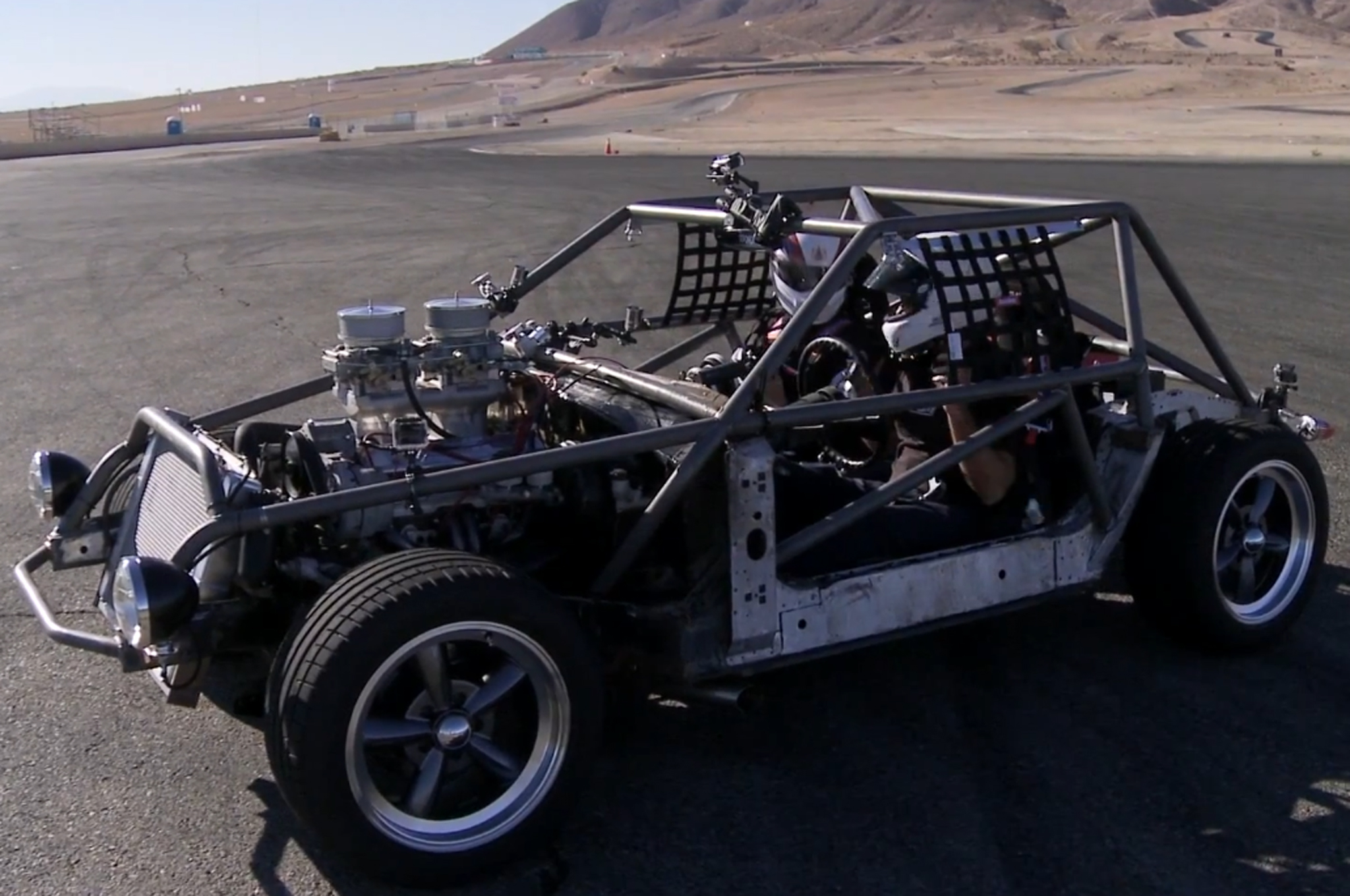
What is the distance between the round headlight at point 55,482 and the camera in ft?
12.9

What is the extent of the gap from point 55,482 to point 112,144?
52.1 meters

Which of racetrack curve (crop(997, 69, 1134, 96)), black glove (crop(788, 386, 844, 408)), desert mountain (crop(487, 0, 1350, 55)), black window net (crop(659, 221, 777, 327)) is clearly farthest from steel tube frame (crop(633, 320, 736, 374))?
desert mountain (crop(487, 0, 1350, 55))

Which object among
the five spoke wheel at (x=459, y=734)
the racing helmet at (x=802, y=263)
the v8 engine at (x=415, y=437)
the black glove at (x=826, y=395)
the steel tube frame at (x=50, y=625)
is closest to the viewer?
the five spoke wheel at (x=459, y=734)

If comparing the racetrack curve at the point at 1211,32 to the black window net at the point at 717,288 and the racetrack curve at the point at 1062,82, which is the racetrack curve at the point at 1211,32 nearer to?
the racetrack curve at the point at 1062,82

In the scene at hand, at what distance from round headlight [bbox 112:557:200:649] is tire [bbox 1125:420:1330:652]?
108 inches

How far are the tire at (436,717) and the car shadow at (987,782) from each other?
134 millimetres

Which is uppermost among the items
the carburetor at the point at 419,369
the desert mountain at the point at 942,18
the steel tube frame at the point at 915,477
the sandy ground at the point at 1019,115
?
the desert mountain at the point at 942,18

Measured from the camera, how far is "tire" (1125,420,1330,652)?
414 centimetres

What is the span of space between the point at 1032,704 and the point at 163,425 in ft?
8.26

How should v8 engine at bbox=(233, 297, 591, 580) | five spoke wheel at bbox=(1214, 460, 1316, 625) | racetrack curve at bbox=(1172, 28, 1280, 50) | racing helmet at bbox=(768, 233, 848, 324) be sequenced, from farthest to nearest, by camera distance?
racetrack curve at bbox=(1172, 28, 1280, 50) → racing helmet at bbox=(768, 233, 848, 324) → five spoke wheel at bbox=(1214, 460, 1316, 625) → v8 engine at bbox=(233, 297, 591, 580)

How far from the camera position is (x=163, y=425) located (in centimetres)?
376

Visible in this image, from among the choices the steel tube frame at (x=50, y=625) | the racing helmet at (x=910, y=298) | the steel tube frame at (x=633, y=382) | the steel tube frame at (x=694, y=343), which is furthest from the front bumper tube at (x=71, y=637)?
the steel tube frame at (x=694, y=343)

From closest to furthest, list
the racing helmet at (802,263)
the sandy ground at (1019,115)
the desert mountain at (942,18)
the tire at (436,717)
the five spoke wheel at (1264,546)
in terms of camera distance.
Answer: the tire at (436,717)
the five spoke wheel at (1264,546)
the racing helmet at (802,263)
the sandy ground at (1019,115)
the desert mountain at (942,18)

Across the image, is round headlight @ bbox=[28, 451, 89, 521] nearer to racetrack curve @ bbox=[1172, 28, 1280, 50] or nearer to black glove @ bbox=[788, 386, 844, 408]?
black glove @ bbox=[788, 386, 844, 408]
